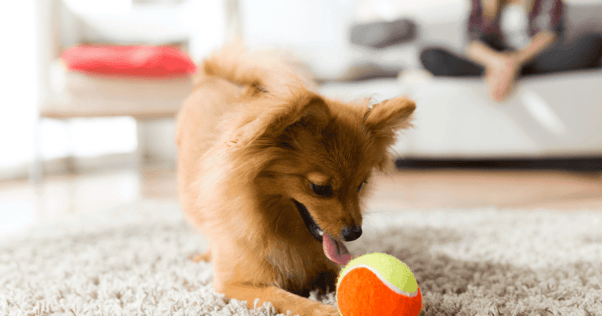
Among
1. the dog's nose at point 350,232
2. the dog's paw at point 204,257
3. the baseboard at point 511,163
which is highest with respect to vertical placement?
the dog's nose at point 350,232

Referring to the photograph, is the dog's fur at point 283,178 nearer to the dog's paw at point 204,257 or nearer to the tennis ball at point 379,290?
the tennis ball at point 379,290

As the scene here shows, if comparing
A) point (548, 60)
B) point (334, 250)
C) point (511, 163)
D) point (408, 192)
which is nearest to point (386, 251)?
point (334, 250)

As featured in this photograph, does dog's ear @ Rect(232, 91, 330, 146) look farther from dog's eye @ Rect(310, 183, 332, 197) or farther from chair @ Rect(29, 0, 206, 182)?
chair @ Rect(29, 0, 206, 182)

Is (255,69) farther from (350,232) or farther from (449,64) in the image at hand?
(449,64)

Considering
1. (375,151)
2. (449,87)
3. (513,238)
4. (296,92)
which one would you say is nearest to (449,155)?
(449,87)

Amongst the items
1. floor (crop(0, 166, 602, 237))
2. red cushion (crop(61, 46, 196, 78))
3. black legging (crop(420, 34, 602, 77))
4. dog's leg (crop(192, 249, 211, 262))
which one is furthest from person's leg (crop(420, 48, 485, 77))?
dog's leg (crop(192, 249, 211, 262))

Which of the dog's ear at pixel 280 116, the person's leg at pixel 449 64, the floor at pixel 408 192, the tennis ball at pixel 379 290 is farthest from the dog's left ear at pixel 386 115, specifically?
the person's leg at pixel 449 64

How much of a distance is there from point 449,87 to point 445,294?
2.86 m

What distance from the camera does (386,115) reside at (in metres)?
1.16

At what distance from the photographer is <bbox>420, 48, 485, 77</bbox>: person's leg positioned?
3564 millimetres

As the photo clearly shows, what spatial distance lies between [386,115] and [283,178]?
37 centimetres

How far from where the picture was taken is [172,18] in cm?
428

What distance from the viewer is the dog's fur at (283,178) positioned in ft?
3.31

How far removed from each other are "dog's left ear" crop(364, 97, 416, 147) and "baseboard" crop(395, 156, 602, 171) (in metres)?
3.05
